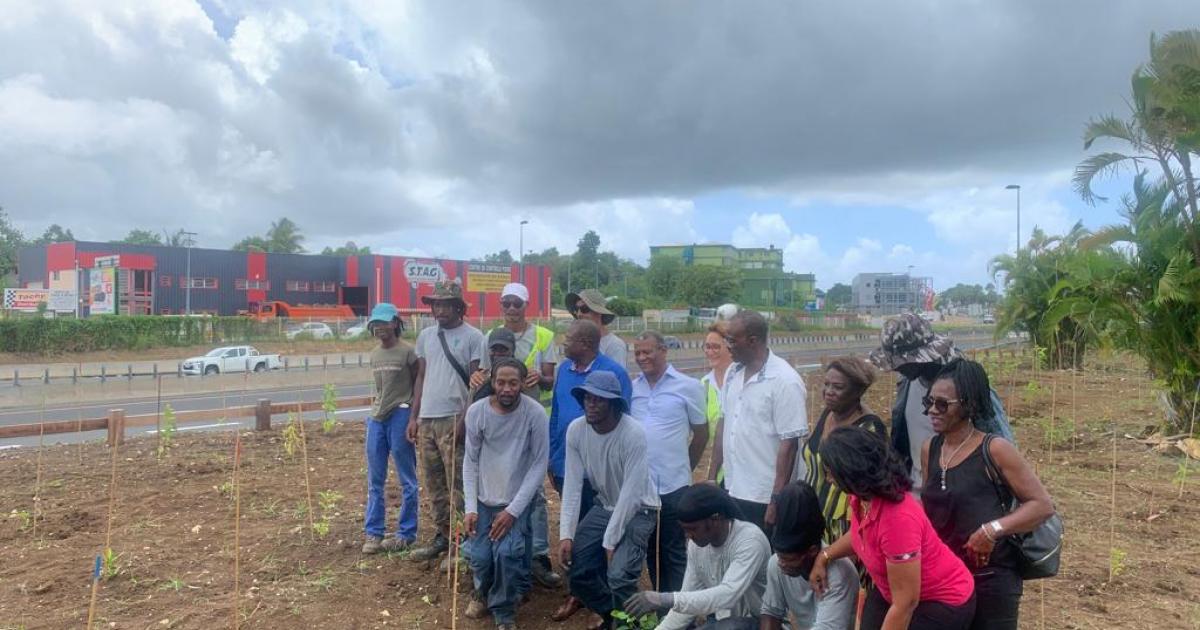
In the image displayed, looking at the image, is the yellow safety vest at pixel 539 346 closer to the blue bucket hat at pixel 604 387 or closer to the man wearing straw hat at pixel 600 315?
the man wearing straw hat at pixel 600 315

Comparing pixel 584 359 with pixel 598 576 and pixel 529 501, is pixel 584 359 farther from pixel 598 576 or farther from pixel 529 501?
pixel 598 576

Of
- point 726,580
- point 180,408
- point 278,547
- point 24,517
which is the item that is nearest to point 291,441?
point 24,517

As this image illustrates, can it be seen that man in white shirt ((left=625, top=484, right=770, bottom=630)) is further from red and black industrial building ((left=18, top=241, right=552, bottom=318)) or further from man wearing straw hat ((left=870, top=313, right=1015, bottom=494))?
red and black industrial building ((left=18, top=241, right=552, bottom=318))

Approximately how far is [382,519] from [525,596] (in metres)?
1.27

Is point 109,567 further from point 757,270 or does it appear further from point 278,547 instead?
point 757,270

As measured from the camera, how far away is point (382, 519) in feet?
17.9

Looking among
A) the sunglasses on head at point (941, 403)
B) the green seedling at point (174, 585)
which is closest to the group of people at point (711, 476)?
the sunglasses on head at point (941, 403)

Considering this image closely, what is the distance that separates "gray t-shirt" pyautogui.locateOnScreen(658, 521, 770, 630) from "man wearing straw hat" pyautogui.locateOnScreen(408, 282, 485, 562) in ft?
6.27

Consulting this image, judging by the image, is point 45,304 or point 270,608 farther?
point 45,304

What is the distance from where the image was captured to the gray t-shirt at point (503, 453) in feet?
14.5

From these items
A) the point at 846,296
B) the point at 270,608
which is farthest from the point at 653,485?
the point at 846,296

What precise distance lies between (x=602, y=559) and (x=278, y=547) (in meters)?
2.55

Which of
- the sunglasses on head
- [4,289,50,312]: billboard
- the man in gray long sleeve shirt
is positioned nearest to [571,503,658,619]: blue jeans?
the man in gray long sleeve shirt

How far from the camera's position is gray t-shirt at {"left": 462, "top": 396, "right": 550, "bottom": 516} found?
4422 millimetres
